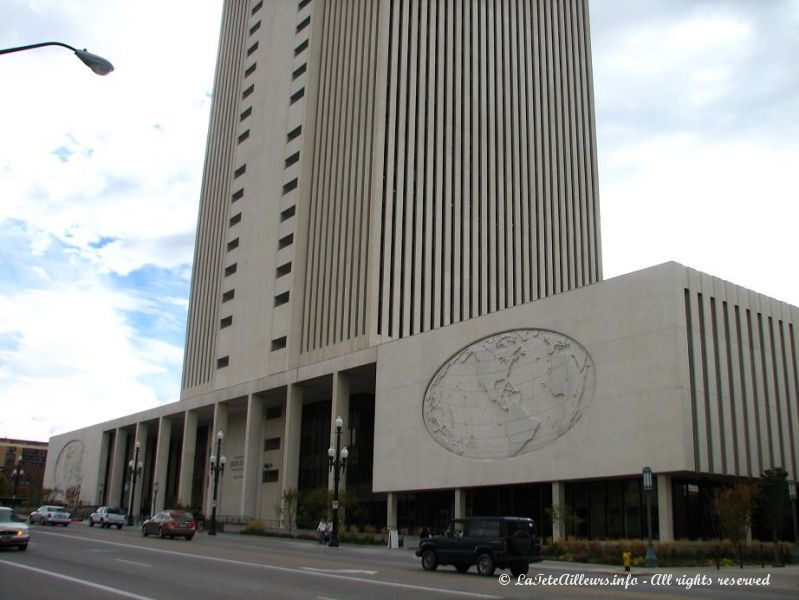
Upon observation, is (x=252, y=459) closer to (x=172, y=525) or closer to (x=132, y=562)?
(x=172, y=525)

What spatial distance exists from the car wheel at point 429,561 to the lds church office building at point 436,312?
1613 centimetres

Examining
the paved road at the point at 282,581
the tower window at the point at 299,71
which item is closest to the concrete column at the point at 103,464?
the tower window at the point at 299,71

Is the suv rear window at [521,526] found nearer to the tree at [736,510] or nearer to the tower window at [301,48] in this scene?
the tree at [736,510]

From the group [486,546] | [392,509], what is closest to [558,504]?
[392,509]

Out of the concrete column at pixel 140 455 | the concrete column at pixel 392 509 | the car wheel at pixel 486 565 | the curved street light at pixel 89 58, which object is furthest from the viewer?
the concrete column at pixel 140 455

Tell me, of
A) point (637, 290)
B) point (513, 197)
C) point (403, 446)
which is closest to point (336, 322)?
point (403, 446)

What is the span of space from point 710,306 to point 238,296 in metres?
50.4

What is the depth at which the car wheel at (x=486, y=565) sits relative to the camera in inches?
930

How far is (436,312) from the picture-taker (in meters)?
63.9

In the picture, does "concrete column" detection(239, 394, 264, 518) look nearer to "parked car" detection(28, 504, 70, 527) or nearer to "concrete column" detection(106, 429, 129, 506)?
"parked car" detection(28, 504, 70, 527)

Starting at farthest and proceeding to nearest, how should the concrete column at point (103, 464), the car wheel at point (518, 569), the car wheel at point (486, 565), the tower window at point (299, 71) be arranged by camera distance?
the concrete column at point (103, 464) → the tower window at point (299, 71) → the car wheel at point (486, 565) → the car wheel at point (518, 569)

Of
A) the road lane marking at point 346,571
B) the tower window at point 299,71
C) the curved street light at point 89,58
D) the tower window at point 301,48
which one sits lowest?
the road lane marking at point 346,571

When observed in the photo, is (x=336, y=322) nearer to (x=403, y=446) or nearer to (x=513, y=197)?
(x=403, y=446)

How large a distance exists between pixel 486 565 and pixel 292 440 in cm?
4316
